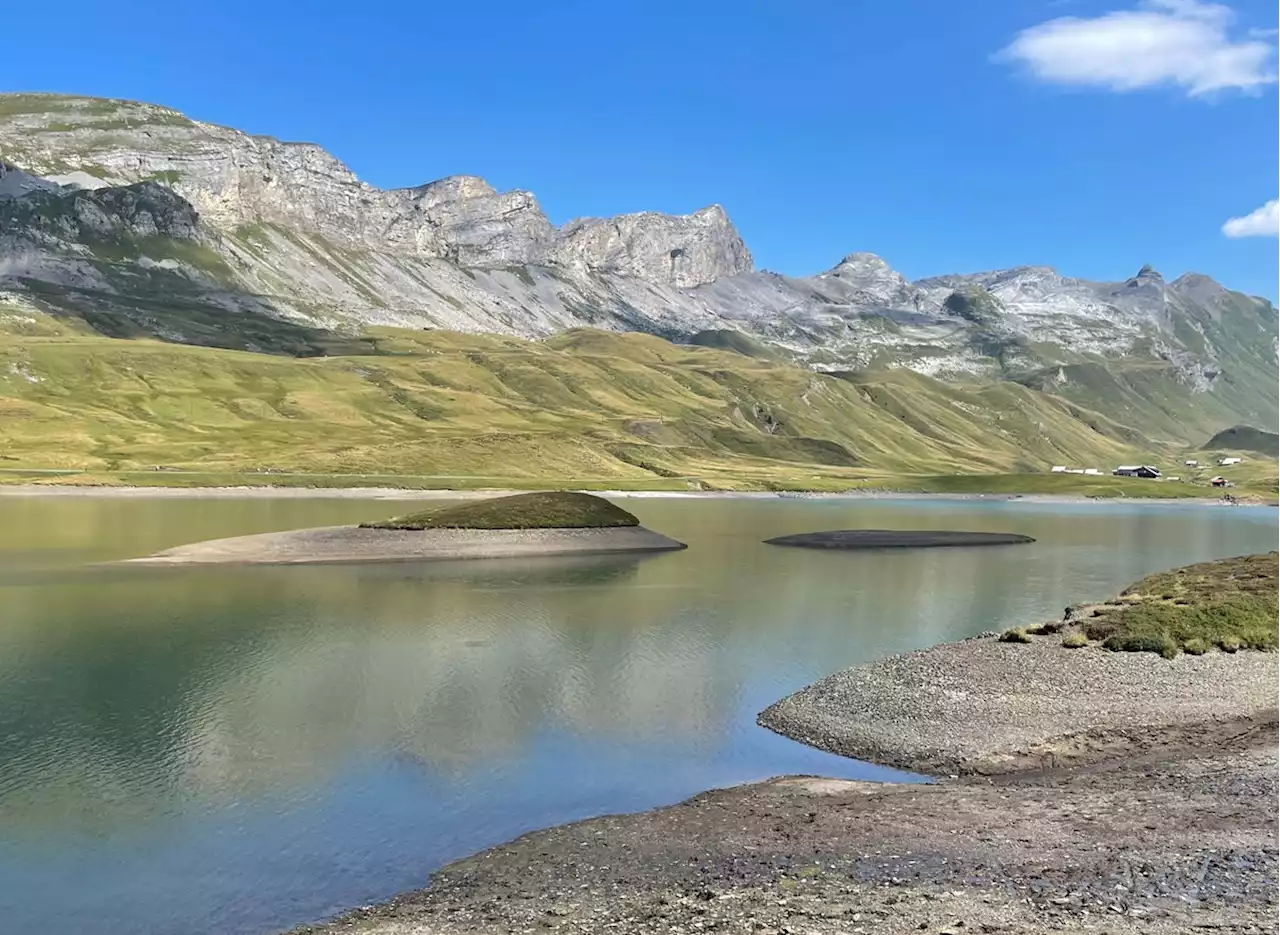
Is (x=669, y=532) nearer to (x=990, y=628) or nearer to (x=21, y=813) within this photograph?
(x=990, y=628)

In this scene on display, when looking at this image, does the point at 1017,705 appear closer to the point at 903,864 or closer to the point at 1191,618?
the point at 903,864

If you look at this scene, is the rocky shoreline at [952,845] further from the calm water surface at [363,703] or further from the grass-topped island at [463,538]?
the grass-topped island at [463,538]

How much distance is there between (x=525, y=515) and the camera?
117m

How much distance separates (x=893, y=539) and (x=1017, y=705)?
291ft

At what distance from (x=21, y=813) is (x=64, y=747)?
22.2 feet

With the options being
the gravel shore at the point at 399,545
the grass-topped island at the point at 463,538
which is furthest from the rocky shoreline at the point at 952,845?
the grass-topped island at the point at 463,538

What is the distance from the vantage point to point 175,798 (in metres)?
31.5

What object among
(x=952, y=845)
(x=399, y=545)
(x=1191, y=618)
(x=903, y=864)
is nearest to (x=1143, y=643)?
(x=1191, y=618)

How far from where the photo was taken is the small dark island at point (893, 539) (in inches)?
4889

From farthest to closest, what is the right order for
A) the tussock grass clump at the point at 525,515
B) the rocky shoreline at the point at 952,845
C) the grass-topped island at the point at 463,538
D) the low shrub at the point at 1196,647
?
the tussock grass clump at the point at 525,515, the grass-topped island at the point at 463,538, the low shrub at the point at 1196,647, the rocky shoreline at the point at 952,845

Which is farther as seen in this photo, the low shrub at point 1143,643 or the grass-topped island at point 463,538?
the grass-topped island at point 463,538

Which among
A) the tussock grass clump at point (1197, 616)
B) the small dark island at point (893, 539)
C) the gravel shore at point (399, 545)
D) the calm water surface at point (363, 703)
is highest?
the tussock grass clump at point (1197, 616)

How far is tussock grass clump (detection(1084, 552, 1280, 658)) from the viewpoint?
52.2 m

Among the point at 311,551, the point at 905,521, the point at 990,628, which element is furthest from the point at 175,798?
the point at 905,521
